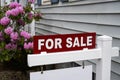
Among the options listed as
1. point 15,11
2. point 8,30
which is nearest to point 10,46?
point 8,30

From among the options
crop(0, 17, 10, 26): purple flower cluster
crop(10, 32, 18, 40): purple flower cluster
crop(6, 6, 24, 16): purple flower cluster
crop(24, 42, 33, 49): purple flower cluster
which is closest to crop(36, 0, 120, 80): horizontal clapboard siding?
crop(24, 42, 33, 49): purple flower cluster

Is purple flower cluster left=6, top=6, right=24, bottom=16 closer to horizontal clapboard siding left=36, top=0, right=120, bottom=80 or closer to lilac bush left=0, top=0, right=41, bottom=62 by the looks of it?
lilac bush left=0, top=0, right=41, bottom=62

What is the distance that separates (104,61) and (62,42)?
46cm

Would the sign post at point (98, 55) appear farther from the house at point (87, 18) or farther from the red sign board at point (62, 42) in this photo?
the house at point (87, 18)

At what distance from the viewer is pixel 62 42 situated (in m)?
2.38

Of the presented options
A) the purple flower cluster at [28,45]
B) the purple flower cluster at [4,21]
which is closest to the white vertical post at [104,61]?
the purple flower cluster at [28,45]

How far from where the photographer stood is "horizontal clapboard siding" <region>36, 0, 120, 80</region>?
141 inches

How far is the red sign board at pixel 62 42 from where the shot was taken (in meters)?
2.27

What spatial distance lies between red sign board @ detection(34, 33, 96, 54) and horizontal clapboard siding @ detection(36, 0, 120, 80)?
110 centimetres

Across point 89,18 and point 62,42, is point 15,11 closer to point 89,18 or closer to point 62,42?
point 89,18

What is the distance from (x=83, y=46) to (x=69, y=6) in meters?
2.98

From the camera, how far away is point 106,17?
3775 mm

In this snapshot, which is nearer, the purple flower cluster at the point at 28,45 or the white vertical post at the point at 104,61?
the white vertical post at the point at 104,61

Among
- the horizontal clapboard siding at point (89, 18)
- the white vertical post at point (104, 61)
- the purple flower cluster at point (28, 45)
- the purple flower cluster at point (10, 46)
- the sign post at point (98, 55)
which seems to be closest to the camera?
the sign post at point (98, 55)
